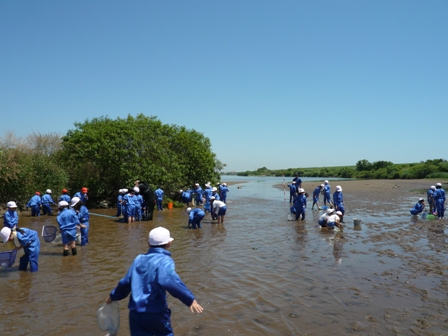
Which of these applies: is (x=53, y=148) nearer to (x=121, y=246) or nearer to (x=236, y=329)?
(x=121, y=246)

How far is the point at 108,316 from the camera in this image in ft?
13.4

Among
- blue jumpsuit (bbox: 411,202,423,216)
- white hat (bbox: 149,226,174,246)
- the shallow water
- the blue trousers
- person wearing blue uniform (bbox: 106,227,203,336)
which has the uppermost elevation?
white hat (bbox: 149,226,174,246)

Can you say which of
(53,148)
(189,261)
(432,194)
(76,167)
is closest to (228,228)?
(189,261)

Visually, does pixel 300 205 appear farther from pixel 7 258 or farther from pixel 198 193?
pixel 7 258

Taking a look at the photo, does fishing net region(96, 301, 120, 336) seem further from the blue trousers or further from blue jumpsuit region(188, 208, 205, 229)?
blue jumpsuit region(188, 208, 205, 229)

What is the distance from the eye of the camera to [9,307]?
6.20 m

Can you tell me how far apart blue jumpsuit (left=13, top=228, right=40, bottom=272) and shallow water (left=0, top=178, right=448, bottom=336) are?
242 millimetres

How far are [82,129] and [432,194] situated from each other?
2442 cm

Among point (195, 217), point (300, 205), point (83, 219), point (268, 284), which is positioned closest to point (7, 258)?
point (83, 219)

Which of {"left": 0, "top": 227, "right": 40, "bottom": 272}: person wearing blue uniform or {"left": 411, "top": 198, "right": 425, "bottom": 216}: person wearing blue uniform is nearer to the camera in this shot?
{"left": 0, "top": 227, "right": 40, "bottom": 272}: person wearing blue uniform

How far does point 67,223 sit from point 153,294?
274 inches

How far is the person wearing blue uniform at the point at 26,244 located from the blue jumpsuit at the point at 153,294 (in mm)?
5398

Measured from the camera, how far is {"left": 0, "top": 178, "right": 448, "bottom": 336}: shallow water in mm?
5508

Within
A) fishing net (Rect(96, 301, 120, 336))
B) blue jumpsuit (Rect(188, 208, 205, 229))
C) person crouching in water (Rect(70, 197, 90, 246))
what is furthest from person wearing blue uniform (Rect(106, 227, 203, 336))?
blue jumpsuit (Rect(188, 208, 205, 229))
